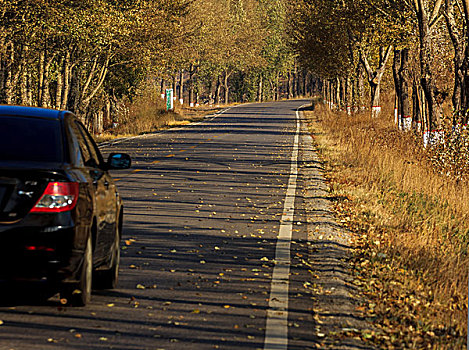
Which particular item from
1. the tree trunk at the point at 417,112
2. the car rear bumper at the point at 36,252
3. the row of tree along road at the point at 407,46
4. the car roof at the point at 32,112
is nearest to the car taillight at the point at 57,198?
the car rear bumper at the point at 36,252

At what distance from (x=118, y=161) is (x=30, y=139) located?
3.80 feet

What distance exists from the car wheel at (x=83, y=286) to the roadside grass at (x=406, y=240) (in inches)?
87.5

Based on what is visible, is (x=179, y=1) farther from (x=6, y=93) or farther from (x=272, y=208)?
(x=272, y=208)

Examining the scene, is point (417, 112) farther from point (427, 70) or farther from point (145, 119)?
point (145, 119)

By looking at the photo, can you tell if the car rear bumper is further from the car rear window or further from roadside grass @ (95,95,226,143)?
roadside grass @ (95,95,226,143)

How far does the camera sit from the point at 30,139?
6660 millimetres

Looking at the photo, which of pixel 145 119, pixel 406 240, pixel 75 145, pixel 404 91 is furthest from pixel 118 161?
pixel 145 119

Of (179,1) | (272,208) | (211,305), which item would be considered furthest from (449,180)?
(179,1)

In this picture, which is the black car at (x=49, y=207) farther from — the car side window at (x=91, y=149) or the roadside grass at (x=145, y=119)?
the roadside grass at (x=145, y=119)

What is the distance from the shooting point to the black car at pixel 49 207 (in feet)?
19.9

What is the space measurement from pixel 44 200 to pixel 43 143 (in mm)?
696

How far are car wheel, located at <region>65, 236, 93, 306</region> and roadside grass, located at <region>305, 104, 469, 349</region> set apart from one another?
87.5 inches

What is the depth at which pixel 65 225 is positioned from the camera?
610cm

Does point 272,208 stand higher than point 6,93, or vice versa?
point 6,93
